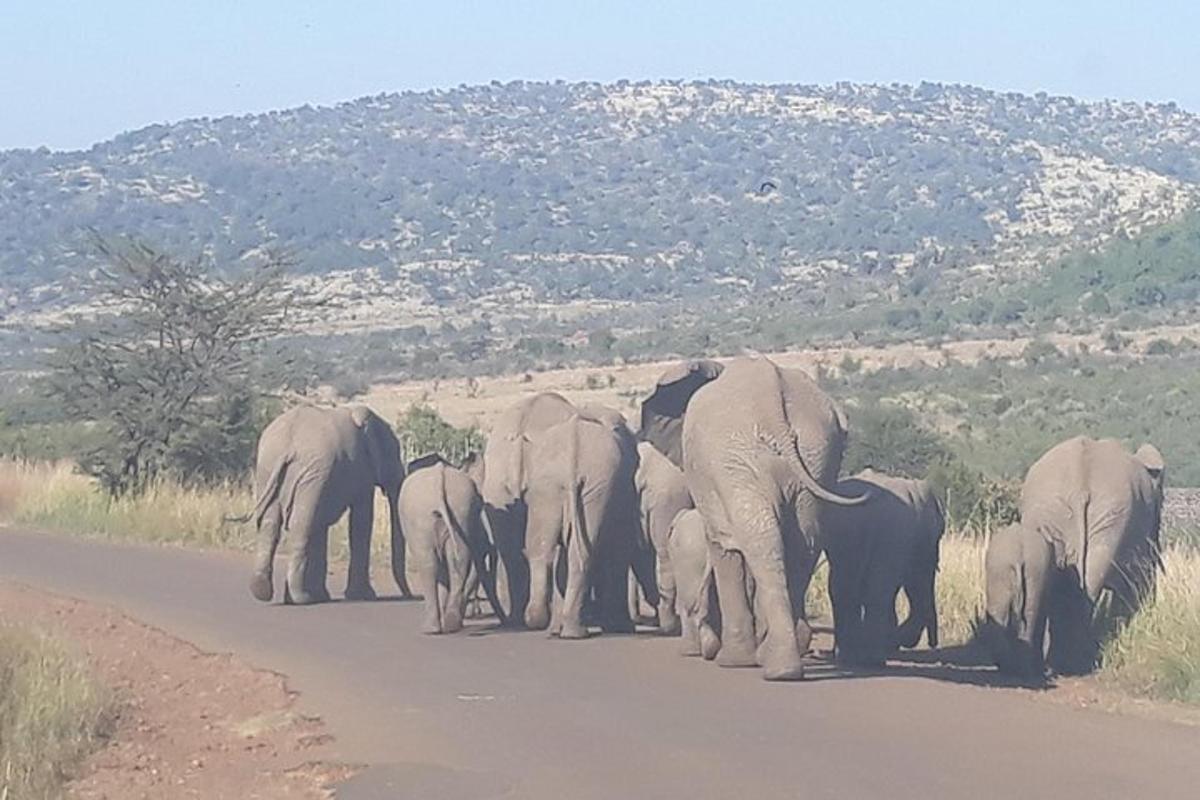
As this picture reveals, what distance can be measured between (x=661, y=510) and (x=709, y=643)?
2.73 m

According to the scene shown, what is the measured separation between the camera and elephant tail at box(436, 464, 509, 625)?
16188 millimetres

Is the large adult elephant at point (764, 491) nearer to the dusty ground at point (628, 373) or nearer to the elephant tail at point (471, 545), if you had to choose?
the elephant tail at point (471, 545)

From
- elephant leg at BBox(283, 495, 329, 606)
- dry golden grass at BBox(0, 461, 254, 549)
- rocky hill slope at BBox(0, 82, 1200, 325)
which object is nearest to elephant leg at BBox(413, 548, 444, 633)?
elephant leg at BBox(283, 495, 329, 606)

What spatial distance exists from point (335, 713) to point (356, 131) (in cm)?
17943

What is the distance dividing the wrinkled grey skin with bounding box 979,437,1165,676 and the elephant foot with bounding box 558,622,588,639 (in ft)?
9.18

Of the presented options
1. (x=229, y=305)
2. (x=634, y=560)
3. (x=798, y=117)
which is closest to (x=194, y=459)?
(x=229, y=305)

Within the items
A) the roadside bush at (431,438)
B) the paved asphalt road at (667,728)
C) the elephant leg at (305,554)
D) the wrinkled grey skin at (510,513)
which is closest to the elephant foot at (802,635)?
the paved asphalt road at (667,728)

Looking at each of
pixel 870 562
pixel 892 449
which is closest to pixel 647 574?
pixel 870 562

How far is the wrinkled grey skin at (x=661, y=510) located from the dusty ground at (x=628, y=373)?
1363 inches

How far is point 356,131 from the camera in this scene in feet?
622

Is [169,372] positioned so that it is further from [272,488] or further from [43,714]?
[43,714]

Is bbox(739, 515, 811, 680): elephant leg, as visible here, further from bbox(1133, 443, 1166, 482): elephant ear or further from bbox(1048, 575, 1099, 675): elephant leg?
bbox(1133, 443, 1166, 482): elephant ear

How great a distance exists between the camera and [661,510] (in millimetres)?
17078

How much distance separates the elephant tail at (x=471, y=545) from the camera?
16.2m
